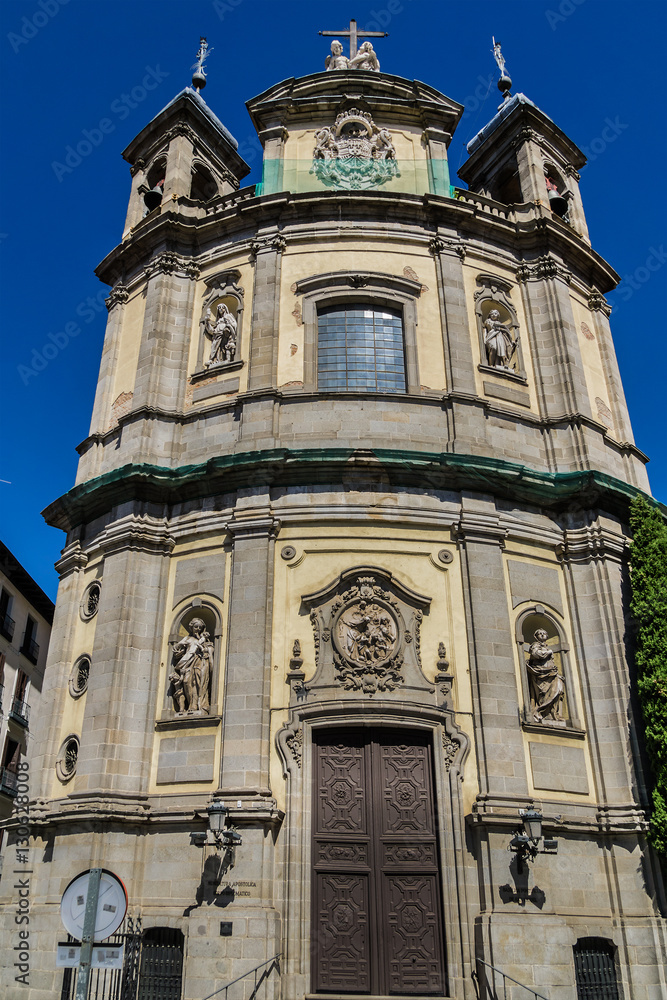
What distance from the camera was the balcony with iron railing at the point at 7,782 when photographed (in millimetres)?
31766

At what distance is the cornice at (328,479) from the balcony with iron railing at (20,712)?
18.8 meters

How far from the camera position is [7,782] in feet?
106

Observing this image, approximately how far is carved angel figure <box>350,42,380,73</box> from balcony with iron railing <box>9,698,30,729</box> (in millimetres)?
26348

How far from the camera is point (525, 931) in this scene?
44.2ft

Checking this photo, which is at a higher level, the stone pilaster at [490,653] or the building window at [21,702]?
the building window at [21,702]

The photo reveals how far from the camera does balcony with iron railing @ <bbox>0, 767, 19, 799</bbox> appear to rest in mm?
31766

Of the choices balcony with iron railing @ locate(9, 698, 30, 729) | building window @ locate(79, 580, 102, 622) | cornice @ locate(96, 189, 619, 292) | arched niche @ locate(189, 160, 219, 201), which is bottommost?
building window @ locate(79, 580, 102, 622)

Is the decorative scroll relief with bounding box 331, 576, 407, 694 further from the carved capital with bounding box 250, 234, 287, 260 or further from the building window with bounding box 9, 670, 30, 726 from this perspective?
the building window with bounding box 9, 670, 30, 726

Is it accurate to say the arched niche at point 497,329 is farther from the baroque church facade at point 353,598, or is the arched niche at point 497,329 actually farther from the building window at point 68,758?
the building window at point 68,758

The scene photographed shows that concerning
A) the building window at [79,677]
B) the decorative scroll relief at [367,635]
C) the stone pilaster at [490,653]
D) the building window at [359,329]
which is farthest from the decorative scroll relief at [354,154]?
the building window at [79,677]

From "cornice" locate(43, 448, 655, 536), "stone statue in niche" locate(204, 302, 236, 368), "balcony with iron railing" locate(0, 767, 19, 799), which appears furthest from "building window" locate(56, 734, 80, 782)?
"balcony with iron railing" locate(0, 767, 19, 799)

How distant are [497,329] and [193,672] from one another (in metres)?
10.3

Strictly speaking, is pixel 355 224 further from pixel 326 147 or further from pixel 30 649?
pixel 30 649

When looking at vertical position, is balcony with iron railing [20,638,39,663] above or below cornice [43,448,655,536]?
above
